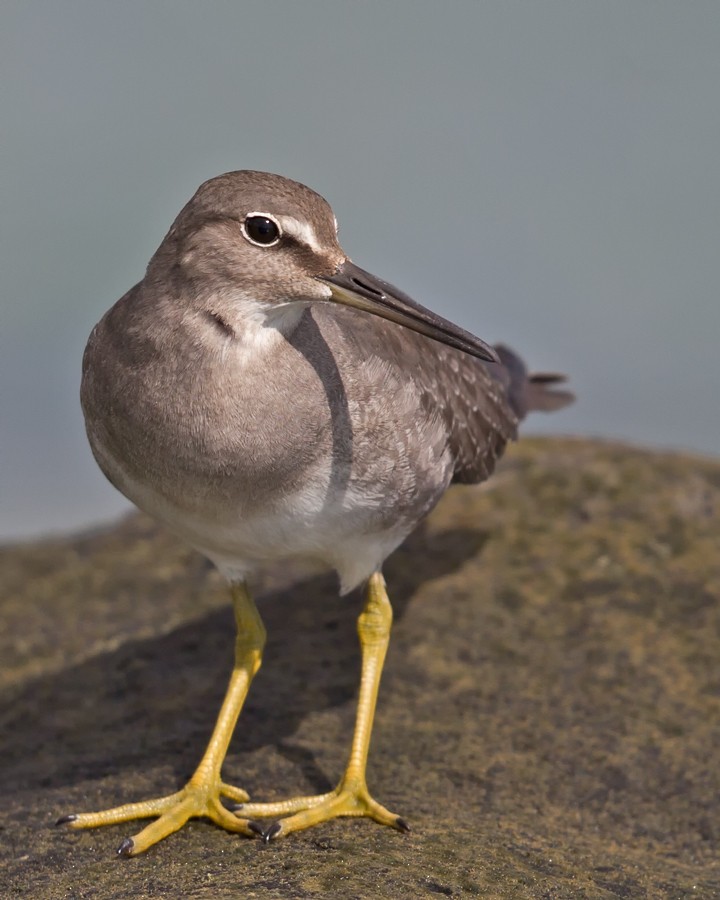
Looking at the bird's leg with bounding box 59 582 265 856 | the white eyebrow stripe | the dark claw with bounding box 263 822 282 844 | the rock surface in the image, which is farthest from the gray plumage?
the rock surface

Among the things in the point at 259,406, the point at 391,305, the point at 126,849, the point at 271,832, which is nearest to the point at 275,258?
the point at 391,305

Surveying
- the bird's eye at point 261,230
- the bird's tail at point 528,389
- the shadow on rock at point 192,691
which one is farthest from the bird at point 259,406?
the bird's tail at point 528,389

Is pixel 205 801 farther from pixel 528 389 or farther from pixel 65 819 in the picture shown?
pixel 528 389

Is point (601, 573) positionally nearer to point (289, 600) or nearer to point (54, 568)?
point (289, 600)

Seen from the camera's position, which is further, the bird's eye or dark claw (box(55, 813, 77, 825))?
dark claw (box(55, 813, 77, 825))

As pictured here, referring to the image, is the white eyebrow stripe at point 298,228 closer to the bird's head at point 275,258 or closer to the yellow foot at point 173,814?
the bird's head at point 275,258

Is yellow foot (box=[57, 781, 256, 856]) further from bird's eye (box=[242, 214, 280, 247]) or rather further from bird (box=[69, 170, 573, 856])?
bird's eye (box=[242, 214, 280, 247])
